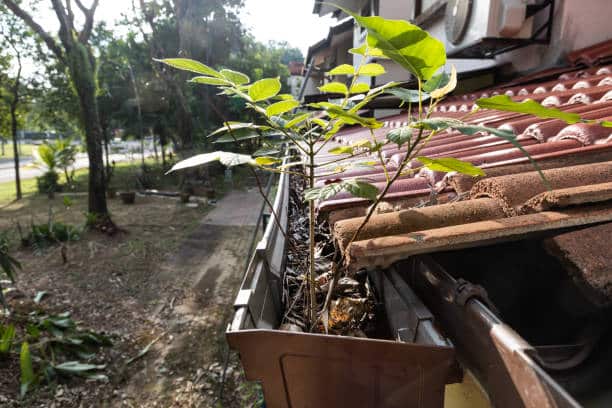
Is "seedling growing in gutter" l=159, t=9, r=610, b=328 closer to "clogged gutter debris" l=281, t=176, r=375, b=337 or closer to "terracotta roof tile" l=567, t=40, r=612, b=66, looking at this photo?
"clogged gutter debris" l=281, t=176, r=375, b=337

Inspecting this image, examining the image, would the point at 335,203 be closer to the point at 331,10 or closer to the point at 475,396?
the point at 475,396

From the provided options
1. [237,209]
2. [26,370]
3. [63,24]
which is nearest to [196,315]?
[26,370]

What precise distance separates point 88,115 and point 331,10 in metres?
9.74

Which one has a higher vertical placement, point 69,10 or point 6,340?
point 69,10

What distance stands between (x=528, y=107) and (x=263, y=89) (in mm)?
603

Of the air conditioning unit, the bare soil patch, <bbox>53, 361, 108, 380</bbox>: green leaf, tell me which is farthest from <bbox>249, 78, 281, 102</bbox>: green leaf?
<bbox>53, 361, 108, 380</bbox>: green leaf

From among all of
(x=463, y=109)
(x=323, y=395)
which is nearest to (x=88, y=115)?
(x=463, y=109)

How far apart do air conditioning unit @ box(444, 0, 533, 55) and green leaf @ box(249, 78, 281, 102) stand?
352cm

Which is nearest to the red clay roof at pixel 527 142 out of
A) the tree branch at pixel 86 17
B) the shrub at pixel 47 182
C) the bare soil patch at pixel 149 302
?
A: the bare soil patch at pixel 149 302

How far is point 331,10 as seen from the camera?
43.7 ft

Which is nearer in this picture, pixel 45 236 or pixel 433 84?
pixel 433 84

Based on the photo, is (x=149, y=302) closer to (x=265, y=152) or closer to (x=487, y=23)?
(x=265, y=152)

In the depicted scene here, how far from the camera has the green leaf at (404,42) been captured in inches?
26.1

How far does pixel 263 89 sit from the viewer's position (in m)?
0.88
